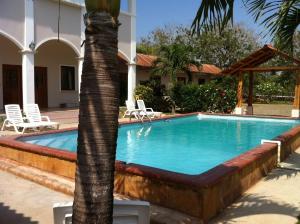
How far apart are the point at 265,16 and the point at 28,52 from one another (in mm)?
12674

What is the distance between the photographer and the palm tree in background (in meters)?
4.55

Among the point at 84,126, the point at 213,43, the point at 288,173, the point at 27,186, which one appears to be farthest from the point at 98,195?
the point at 213,43

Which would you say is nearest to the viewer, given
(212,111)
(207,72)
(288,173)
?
(288,173)

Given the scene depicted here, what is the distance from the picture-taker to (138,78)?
1127 inches

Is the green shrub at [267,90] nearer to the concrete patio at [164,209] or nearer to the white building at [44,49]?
the white building at [44,49]

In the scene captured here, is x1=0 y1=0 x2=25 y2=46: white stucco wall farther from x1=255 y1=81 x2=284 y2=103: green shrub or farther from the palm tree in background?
x1=255 y1=81 x2=284 y2=103: green shrub

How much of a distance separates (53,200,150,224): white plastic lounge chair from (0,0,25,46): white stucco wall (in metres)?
13.1

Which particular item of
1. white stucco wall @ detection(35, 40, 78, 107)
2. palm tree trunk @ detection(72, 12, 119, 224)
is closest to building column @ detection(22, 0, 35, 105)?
white stucco wall @ detection(35, 40, 78, 107)

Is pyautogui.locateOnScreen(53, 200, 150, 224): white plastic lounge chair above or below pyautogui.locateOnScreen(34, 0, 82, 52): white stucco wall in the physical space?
below

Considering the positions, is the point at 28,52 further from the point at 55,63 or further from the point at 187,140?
the point at 187,140

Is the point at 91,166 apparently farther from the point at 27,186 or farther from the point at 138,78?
the point at 138,78

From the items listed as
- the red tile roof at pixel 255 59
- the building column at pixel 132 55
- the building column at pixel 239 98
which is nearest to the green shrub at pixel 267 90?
the building column at pixel 239 98

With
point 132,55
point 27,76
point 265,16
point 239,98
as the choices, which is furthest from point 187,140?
point 132,55

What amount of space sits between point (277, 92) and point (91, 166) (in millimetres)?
36678
